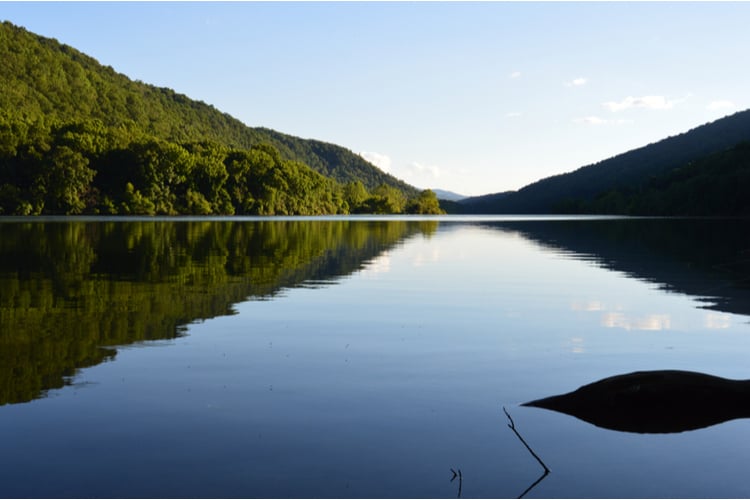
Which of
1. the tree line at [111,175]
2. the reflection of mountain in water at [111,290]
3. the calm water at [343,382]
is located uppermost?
the tree line at [111,175]

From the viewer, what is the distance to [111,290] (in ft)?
81.1

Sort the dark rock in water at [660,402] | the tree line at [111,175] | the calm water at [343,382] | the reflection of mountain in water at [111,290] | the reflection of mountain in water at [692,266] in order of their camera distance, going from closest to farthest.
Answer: the calm water at [343,382] < the dark rock in water at [660,402] < the reflection of mountain in water at [111,290] < the reflection of mountain in water at [692,266] < the tree line at [111,175]

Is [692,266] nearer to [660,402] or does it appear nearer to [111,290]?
[111,290]

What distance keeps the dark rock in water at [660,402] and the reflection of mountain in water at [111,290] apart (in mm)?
8869

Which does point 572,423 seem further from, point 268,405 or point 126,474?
point 126,474

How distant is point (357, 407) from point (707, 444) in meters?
5.01

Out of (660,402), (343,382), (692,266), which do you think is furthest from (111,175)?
(660,402)

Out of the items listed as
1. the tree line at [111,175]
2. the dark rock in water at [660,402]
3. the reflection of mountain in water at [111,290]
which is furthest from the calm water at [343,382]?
the tree line at [111,175]

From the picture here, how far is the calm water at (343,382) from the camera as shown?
8117 mm

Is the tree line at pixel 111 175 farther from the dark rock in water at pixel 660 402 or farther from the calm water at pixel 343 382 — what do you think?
the dark rock in water at pixel 660 402

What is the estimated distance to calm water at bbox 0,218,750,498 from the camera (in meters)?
8.12

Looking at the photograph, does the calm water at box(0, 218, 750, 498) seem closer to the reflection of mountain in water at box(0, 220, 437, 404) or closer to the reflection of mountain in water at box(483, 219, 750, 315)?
the reflection of mountain in water at box(0, 220, 437, 404)

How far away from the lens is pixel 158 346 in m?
15.5

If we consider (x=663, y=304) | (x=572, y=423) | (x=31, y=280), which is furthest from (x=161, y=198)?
(x=572, y=423)
